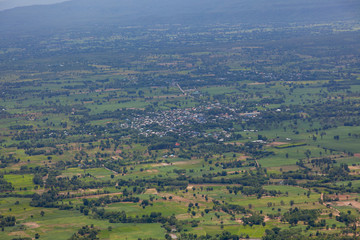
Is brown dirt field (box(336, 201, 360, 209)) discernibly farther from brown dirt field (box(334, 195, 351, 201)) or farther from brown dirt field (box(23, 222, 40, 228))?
brown dirt field (box(23, 222, 40, 228))

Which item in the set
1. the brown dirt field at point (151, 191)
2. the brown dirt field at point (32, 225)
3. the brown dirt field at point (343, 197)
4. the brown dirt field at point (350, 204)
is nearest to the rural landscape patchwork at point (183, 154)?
the brown dirt field at point (343, 197)

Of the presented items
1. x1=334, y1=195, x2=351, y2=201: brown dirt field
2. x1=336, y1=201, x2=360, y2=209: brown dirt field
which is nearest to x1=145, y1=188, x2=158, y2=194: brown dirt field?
x1=336, y1=201, x2=360, y2=209: brown dirt field

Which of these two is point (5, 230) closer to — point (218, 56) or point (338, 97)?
point (338, 97)

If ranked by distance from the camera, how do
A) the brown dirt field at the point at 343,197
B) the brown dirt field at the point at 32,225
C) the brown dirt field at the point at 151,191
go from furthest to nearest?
the brown dirt field at the point at 151,191 < the brown dirt field at the point at 343,197 < the brown dirt field at the point at 32,225

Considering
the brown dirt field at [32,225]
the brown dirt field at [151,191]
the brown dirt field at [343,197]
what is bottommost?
the brown dirt field at [343,197]

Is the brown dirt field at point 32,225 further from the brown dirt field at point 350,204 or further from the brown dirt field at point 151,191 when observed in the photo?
the brown dirt field at point 350,204

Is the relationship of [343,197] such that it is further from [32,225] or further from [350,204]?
[32,225]

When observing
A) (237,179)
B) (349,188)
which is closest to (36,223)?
(237,179)

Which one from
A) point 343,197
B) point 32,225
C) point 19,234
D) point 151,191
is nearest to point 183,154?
point 151,191
